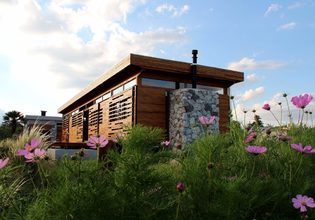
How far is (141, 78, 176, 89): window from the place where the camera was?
42.3 ft

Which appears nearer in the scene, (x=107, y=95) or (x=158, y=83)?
(x=158, y=83)

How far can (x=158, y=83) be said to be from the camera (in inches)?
516

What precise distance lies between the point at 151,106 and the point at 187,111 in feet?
3.85

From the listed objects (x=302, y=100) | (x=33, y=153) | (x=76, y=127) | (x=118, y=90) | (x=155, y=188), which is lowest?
(x=155, y=188)

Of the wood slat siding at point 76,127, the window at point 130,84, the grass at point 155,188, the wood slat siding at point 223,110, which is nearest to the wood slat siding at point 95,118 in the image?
the wood slat siding at point 76,127

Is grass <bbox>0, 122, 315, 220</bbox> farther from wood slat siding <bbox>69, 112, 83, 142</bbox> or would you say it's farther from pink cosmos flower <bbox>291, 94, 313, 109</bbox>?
wood slat siding <bbox>69, 112, 83, 142</bbox>

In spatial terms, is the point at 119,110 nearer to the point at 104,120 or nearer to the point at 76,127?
the point at 104,120

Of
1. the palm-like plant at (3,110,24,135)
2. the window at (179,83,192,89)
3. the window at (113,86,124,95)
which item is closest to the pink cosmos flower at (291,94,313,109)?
the window at (179,83,192,89)

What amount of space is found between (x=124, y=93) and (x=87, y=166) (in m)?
11.3

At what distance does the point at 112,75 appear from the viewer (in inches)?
546

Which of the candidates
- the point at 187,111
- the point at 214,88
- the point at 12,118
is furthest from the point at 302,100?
the point at 12,118

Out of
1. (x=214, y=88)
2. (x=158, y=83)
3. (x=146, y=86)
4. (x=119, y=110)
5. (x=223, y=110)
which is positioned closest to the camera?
(x=146, y=86)

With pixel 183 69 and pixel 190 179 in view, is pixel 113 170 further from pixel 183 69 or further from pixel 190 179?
pixel 183 69

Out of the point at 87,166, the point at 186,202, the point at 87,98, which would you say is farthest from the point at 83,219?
the point at 87,98
